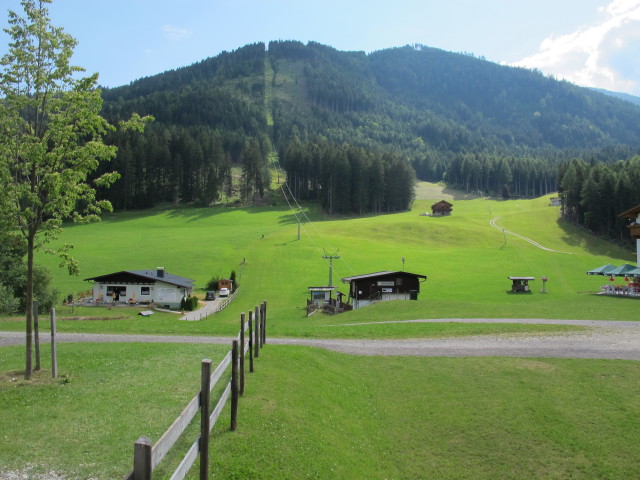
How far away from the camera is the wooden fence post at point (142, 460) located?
469 centimetres

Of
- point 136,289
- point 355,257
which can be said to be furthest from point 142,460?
point 355,257

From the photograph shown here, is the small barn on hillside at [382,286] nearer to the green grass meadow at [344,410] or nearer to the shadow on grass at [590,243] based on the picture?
the green grass meadow at [344,410]

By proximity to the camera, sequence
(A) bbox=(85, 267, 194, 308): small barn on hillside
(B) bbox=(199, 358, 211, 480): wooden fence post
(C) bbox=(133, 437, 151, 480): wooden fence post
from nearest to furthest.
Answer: (C) bbox=(133, 437, 151, 480): wooden fence post → (B) bbox=(199, 358, 211, 480): wooden fence post → (A) bbox=(85, 267, 194, 308): small barn on hillside

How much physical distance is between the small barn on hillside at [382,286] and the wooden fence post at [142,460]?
44961mm

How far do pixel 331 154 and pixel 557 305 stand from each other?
94923 millimetres

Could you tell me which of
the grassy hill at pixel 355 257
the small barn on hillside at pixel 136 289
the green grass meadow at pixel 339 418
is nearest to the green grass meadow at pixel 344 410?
the green grass meadow at pixel 339 418

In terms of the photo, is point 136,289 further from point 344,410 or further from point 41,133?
point 344,410

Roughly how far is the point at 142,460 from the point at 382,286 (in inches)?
1808

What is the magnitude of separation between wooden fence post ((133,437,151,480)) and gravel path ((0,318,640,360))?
49.2ft

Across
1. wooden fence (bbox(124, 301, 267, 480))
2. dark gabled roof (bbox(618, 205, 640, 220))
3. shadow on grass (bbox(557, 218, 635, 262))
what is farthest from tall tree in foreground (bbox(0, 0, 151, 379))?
shadow on grass (bbox(557, 218, 635, 262))

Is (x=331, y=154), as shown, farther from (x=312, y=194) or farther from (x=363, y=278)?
(x=363, y=278)

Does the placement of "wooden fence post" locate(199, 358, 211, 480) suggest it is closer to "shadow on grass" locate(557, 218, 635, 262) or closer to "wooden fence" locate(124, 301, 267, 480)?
"wooden fence" locate(124, 301, 267, 480)

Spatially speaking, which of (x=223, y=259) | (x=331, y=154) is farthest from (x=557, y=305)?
(x=331, y=154)

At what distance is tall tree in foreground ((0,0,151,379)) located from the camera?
12.6 meters
